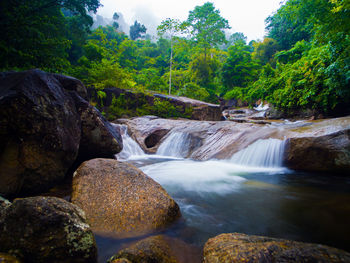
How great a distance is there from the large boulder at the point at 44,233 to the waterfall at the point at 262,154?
17.8 ft

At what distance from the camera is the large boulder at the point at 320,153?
4.70 meters

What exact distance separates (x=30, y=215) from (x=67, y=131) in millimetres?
2324

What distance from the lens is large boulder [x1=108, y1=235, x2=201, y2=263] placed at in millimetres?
1678

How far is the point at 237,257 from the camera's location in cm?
154

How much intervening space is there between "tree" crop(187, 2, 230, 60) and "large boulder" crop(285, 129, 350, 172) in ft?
87.1

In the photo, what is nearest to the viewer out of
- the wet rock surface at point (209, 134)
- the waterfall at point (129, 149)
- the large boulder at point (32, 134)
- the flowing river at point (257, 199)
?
the flowing river at point (257, 199)

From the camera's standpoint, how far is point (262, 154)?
6.05 meters

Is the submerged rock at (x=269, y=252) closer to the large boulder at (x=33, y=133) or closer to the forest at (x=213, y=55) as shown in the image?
the large boulder at (x=33, y=133)

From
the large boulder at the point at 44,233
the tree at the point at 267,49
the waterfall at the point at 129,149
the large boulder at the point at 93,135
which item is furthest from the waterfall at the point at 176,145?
the tree at the point at 267,49

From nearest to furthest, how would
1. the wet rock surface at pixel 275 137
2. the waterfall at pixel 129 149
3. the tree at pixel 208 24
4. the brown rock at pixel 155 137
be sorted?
the wet rock surface at pixel 275 137 < the waterfall at pixel 129 149 < the brown rock at pixel 155 137 < the tree at pixel 208 24

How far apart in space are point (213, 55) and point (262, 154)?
27541mm

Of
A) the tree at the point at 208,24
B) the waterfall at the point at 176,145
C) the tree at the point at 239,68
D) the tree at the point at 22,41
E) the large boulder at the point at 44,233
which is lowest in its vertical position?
the large boulder at the point at 44,233

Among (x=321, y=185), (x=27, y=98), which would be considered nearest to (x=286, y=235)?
(x=321, y=185)

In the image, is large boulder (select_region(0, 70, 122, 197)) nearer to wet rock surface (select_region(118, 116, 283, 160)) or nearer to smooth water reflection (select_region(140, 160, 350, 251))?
smooth water reflection (select_region(140, 160, 350, 251))
